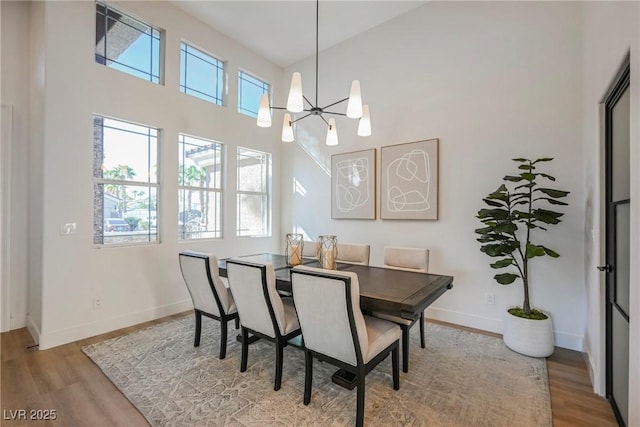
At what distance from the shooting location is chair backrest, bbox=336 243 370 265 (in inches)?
125

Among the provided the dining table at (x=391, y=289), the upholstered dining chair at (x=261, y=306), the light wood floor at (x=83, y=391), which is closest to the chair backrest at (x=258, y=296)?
the upholstered dining chair at (x=261, y=306)

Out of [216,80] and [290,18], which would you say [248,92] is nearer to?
[216,80]

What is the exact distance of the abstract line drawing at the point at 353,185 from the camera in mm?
4066

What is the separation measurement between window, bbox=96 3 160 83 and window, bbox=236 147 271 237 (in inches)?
61.9

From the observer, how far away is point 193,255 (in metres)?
2.54

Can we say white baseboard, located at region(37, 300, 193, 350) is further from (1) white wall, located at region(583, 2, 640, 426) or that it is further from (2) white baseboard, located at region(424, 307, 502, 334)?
(1) white wall, located at region(583, 2, 640, 426)

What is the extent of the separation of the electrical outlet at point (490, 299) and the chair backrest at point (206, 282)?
2.78 m

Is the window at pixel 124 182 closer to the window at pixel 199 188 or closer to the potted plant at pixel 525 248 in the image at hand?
the window at pixel 199 188

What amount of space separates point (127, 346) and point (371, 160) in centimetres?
353

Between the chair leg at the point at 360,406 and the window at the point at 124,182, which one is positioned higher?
the window at the point at 124,182

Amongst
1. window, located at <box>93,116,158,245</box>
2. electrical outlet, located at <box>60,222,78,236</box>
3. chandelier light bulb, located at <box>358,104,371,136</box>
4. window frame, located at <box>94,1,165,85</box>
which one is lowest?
electrical outlet, located at <box>60,222,78,236</box>

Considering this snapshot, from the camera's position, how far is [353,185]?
4.24m

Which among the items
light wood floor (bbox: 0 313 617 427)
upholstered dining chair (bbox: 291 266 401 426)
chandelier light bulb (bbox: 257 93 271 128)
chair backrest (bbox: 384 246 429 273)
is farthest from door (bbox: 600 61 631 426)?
chandelier light bulb (bbox: 257 93 271 128)

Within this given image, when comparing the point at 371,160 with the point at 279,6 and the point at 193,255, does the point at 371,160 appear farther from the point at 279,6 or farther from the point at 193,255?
the point at 193,255
